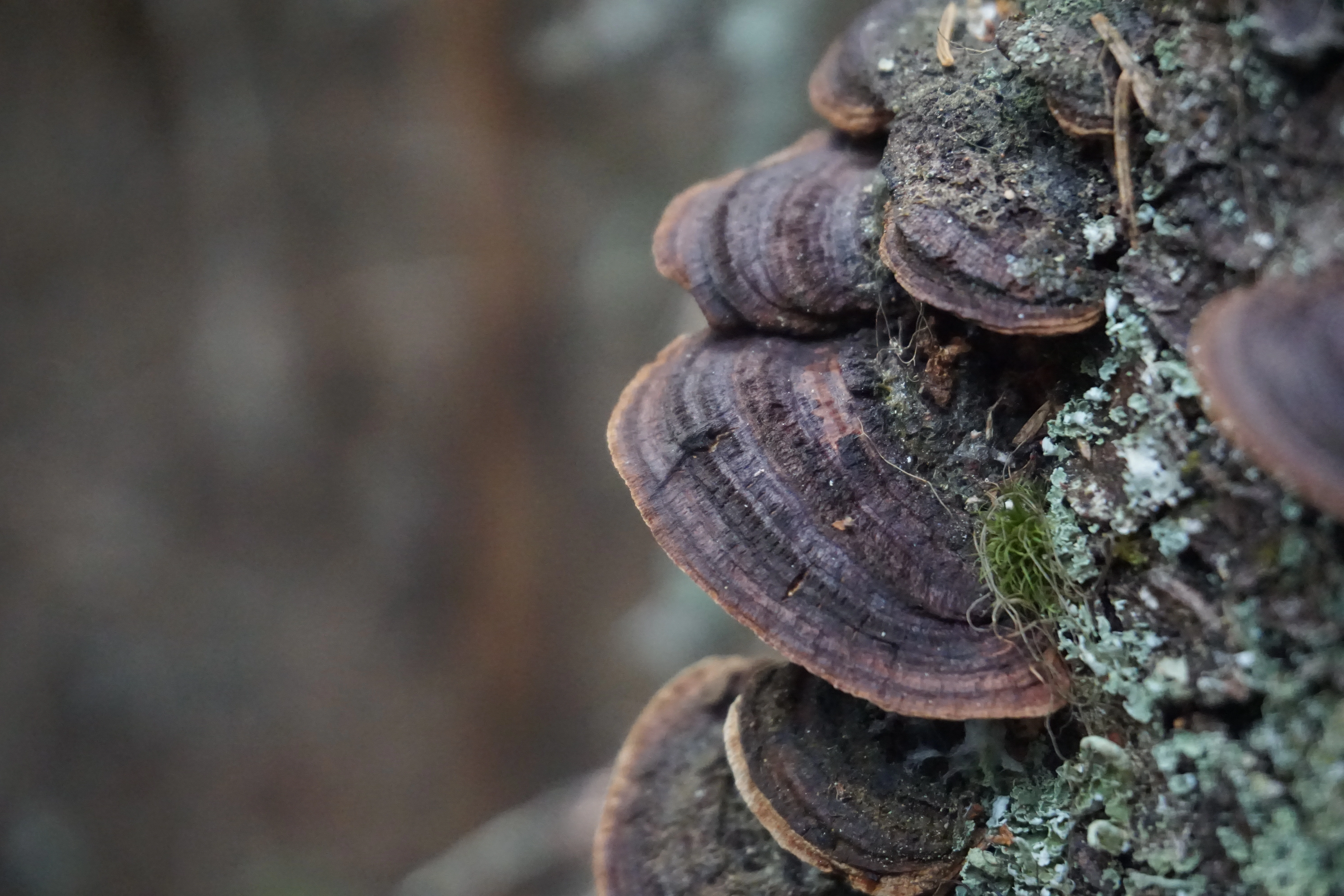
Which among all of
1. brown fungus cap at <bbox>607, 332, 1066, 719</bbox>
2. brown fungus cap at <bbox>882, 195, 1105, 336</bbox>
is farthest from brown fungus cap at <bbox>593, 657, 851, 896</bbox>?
brown fungus cap at <bbox>882, 195, 1105, 336</bbox>

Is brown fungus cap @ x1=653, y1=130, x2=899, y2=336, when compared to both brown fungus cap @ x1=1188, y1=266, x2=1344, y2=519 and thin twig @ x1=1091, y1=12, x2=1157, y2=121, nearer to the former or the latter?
thin twig @ x1=1091, y1=12, x2=1157, y2=121

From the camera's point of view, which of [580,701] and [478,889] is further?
[580,701]

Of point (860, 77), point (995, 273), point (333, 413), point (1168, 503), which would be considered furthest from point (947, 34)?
point (333, 413)

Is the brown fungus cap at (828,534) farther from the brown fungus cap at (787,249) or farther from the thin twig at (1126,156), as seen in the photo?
the thin twig at (1126,156)

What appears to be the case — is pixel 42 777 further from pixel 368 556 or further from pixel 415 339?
pixel 415 339

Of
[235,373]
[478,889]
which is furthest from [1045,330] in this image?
[478,889]

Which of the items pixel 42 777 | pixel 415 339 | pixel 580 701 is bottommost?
pixel 580 701

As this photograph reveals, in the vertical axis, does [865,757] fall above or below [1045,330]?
below
